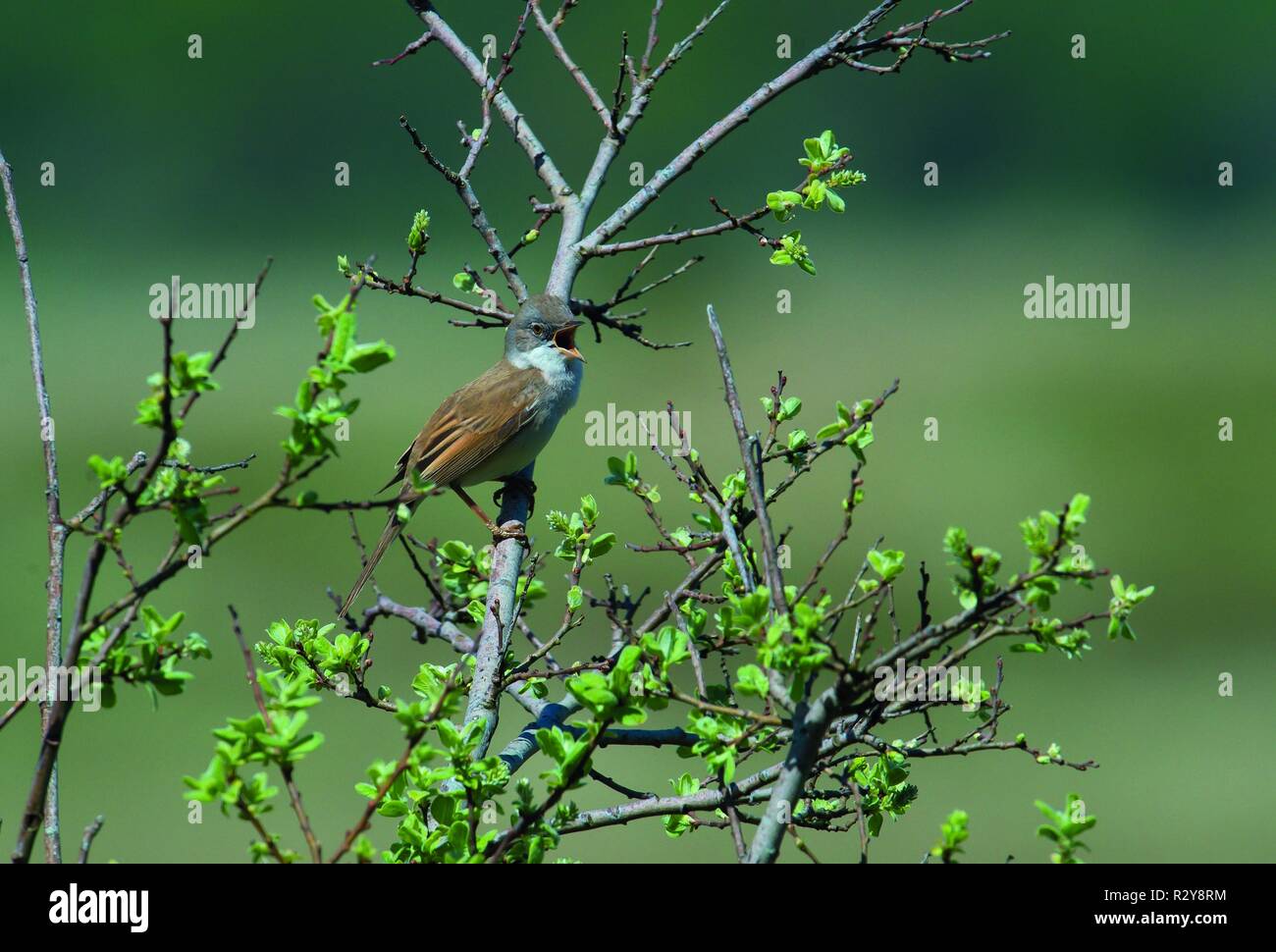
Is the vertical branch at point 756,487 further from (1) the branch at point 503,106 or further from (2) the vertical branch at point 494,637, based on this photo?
(1) the branch at point 503,106

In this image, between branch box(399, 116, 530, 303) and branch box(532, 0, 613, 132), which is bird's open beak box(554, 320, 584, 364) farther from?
branch box(532, 0, 613, 132)

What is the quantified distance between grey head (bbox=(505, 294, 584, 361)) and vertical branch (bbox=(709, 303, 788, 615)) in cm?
191

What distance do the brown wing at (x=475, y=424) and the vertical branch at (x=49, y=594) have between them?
94.2 inches

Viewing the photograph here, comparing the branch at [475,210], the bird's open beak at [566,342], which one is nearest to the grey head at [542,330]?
the bird's open beak at [566,342]

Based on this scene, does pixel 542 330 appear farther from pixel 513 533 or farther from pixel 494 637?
pixel 494 637

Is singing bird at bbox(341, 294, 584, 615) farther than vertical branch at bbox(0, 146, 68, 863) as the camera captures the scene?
Yes

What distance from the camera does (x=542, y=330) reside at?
16.4 ft

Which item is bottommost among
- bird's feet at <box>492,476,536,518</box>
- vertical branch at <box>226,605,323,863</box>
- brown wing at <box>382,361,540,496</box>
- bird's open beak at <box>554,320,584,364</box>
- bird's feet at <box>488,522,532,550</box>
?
vertical branch at <box>226,605,323,863</box>

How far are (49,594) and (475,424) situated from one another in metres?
2.80

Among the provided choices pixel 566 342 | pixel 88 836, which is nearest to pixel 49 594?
pixel 88 836

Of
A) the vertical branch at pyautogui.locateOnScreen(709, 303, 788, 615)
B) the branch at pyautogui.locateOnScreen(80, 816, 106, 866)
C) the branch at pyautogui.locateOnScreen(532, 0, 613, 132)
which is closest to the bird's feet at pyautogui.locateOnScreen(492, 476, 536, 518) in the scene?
the branch at pyautogui.locateOnScreen(532, 0, 613, 132)

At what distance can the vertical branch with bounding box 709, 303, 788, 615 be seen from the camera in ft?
7.32

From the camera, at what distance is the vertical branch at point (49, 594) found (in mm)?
2051
